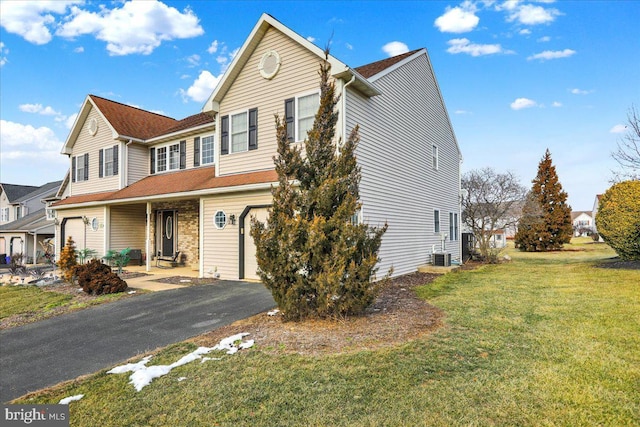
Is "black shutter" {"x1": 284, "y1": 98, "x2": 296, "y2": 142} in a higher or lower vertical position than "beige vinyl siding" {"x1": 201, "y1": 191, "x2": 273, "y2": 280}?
higher

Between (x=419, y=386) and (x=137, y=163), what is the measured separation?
55.3 feet

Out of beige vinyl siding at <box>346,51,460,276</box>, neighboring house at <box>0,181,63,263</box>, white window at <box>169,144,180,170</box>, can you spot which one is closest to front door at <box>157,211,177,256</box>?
white window at <box>169,144,180,170</box>

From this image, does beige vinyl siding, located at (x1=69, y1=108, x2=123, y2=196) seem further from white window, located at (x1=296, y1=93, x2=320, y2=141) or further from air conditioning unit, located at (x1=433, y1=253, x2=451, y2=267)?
air conditioning unit, located at (x1=433, y1=253, x2=451, y2=267)

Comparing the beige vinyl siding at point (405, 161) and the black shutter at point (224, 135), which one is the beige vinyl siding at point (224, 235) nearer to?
the black shutter at point (224, 135)

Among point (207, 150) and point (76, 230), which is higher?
point (207, 150)

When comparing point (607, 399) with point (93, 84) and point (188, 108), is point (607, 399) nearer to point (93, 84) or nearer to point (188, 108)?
point (188, 108)

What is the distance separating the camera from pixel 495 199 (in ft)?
59.9

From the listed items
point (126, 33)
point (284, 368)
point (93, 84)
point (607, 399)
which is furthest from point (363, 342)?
point (93, 84)

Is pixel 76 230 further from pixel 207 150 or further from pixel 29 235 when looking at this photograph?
pixel 29 235

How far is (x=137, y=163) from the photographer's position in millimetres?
16609

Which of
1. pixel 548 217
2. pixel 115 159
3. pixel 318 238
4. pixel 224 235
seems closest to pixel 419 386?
pixel 318 238

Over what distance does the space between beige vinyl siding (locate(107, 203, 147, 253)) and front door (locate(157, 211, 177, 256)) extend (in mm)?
1295

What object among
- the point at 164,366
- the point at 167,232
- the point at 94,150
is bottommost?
the point at 164,366

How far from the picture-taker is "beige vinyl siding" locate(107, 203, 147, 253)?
16094 millimetres
